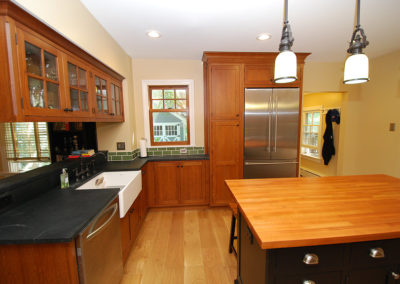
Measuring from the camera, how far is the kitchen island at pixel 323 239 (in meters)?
0.91

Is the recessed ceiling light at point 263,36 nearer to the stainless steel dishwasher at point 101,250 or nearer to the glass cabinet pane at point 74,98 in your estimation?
the glass cabinet pane at point 74,98

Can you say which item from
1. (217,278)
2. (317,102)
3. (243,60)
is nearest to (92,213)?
(217,278)

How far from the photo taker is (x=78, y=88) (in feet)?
5.41

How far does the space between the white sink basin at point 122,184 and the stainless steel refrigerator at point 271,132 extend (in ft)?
5.81

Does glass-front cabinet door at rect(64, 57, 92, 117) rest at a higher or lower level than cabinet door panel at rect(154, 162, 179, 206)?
higher

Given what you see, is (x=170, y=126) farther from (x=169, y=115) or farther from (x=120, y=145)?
(x=120, y=145)

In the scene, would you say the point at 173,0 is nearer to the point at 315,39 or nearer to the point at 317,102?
the point at 315,39

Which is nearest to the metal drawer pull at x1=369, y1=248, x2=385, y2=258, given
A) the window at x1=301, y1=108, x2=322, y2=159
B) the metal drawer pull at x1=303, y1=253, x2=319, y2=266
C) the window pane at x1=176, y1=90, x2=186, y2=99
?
the metal drawer pull at x1=303, y1=253, x2=319, y2=266

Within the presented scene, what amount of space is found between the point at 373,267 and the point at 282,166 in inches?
78.6

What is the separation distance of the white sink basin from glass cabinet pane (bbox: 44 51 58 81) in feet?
3.29

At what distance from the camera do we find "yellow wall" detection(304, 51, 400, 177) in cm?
292

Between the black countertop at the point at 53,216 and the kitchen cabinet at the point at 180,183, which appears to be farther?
the kitchen cabinet at the point at 180,183

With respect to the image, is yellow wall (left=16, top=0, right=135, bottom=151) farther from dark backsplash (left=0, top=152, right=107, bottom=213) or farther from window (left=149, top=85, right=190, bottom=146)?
dark backsplash (left=0, top=152, right=107, bottom=213)

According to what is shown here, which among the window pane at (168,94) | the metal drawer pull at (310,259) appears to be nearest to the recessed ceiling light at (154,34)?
the window pane at (168,94)
